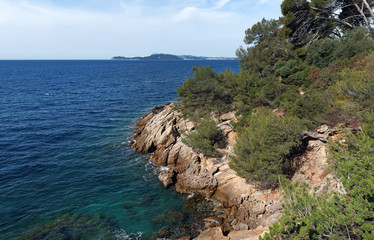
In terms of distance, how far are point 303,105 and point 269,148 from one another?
337 inches

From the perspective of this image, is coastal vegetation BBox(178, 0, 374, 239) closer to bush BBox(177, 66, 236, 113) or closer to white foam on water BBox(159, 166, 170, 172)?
bush BBox(177, 66, 236, 113)

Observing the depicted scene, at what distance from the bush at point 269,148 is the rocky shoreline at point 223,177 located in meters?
1.79

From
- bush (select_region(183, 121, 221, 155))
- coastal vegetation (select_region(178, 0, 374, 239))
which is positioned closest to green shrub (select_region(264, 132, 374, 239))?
coastal vegetation (select_region(178, 0, 374, 239))

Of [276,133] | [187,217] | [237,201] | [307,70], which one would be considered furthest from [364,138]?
[307,70]

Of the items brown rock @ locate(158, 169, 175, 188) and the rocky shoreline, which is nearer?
the rocky shoreline

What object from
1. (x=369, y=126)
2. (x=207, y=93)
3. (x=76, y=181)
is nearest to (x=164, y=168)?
(x=76, y=181)

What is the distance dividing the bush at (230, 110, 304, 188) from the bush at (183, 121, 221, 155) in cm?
690

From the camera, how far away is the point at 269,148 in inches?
794

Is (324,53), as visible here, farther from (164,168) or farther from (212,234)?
(212,234)

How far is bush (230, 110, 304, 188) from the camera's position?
Answer: 19812mm

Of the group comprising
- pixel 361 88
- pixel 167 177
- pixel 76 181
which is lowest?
pixel 76 181

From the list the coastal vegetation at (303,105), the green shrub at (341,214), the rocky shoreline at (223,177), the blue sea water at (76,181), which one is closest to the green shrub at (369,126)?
the coastal vegetation at (303,105)

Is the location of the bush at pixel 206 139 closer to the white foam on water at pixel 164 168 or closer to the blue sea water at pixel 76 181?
the white foam on water at pixel 164 168

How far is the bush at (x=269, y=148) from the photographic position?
780 inches
